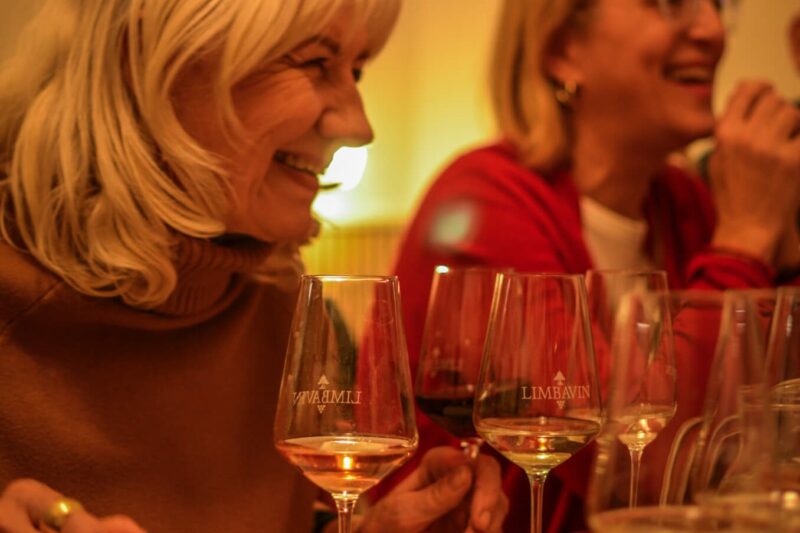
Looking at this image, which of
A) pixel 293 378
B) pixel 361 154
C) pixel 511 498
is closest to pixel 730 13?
pixel 511 498

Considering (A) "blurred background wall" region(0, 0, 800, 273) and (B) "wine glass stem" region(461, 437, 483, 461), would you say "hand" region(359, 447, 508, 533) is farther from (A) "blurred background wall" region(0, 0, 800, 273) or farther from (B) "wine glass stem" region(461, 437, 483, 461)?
(A) "blurred background wall" region(0, 0, 800, 273)

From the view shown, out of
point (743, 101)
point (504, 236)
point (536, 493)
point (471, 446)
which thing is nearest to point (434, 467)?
point (471, 446)

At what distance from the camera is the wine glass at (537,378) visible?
0.82 m

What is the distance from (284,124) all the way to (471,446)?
1.48 ft

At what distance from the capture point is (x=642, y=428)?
65cm

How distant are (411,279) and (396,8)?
0.58 meters

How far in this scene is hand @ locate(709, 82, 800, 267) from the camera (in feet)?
5.34

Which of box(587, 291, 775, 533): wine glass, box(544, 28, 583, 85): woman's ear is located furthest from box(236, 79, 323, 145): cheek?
box(544, 28, 583, 85): woman's ear

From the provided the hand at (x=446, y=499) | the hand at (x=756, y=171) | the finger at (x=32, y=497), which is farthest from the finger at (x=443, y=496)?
the hand at (x=756, y=171)

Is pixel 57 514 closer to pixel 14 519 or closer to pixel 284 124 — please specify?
pixel 14 519

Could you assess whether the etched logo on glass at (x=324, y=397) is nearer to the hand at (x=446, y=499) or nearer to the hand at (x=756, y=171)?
the hand at (x=446, y=499)

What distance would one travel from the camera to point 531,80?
199 cm

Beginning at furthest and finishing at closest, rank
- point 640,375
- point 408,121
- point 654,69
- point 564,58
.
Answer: point 408,121, point 564,58, point 654,69, point 640,375

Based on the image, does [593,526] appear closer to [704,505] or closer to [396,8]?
[704,505]
